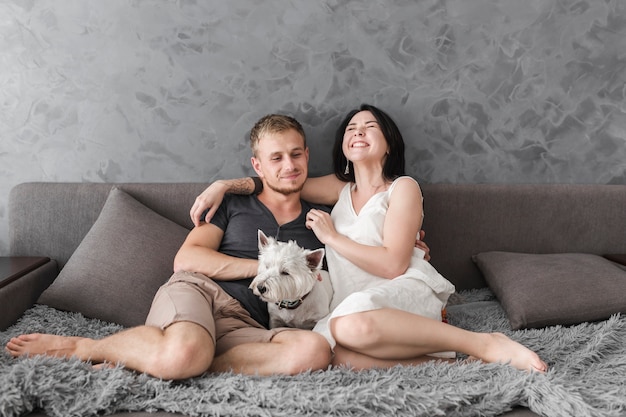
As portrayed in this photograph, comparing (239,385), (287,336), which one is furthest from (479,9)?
(239,385)

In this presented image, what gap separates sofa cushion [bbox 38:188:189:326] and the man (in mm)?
210

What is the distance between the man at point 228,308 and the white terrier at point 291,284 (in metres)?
0.11

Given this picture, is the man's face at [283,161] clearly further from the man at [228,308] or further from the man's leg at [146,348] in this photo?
the man's leg at [146,348]

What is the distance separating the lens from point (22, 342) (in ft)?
5.67

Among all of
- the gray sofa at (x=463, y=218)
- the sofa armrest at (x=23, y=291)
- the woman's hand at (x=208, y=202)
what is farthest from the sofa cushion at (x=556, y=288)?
the sofa armrest at (x=23, y=291)

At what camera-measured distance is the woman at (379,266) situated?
1764 millimetres

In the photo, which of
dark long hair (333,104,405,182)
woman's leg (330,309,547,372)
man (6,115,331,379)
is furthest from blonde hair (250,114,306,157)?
woman's leg (330,309,547,372)

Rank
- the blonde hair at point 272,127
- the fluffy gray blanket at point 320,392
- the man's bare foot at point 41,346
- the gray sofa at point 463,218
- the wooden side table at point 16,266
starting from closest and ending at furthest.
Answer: the fluffy gray blanket at point 320,392 < the man's bare foot at point 41,346 < the wooden side table at point 16,266 < the blonde hair at point 272,127 < the gray sofa at point 463,218

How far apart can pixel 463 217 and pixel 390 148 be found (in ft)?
1.66

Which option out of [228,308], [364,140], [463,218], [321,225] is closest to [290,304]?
[228,308]

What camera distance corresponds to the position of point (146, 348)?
1640 mm

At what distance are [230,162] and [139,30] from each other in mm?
727

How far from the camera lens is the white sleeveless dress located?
6.14 ft

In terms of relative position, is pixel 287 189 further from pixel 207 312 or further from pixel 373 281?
pixel 207 312
